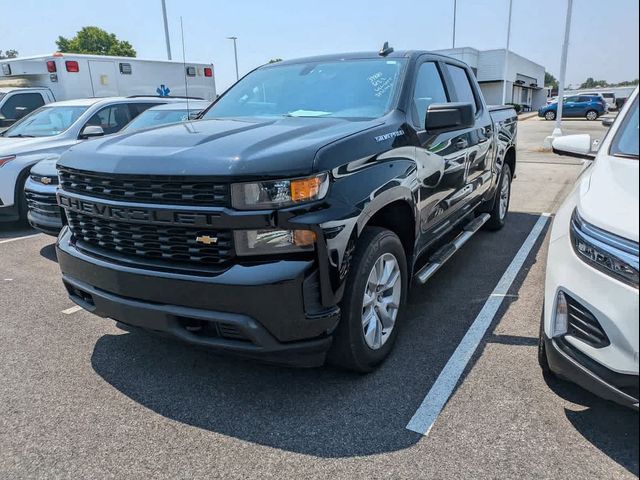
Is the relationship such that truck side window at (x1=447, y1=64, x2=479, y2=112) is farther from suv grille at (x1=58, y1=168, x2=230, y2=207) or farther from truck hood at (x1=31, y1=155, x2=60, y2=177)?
truck hood at (x1=31, y1=155, x2=60, y2=177)

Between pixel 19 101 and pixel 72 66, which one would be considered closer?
pixel 19 101

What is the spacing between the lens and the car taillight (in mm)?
9883

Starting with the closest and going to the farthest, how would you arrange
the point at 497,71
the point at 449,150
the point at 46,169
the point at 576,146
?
the point at 576,146 → the point at 449,150 → the point at 46,169 → the point at 497,71

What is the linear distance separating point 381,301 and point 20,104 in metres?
9.60

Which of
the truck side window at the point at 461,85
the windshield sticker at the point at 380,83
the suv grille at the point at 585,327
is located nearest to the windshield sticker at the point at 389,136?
the windshield sticker at the point at 380,83

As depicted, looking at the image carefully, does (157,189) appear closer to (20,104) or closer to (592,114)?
A: (20,104)

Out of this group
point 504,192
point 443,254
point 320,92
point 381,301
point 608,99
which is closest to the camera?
point 381,301

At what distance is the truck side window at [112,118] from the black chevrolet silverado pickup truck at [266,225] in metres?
4.71

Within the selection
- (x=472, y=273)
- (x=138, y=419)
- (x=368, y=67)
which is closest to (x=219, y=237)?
(x=138, y=419)

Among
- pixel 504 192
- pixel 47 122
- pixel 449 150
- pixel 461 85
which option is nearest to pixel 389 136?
pixel 449 150

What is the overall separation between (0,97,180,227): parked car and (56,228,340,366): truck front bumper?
4.74m

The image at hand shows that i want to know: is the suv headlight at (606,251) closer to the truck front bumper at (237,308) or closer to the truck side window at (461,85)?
the truck front bumper at (237,308)

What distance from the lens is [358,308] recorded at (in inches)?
107

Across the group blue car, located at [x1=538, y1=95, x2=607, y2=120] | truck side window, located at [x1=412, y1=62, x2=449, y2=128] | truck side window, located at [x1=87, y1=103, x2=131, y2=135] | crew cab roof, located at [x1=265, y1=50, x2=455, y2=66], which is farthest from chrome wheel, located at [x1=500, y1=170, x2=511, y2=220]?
blue car, located at [x1=538, y1=95, x2=607, y2=120]
